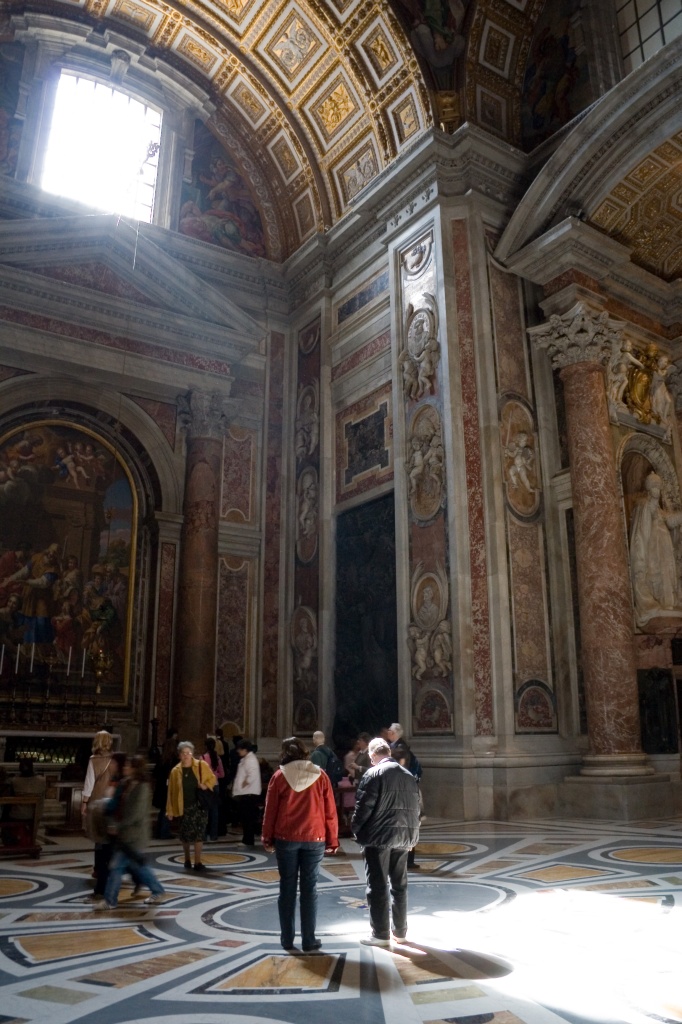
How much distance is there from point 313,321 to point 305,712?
296 inches

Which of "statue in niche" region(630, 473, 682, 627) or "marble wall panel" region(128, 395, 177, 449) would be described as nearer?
"statue in niche" region(630, 473, 682, 627)

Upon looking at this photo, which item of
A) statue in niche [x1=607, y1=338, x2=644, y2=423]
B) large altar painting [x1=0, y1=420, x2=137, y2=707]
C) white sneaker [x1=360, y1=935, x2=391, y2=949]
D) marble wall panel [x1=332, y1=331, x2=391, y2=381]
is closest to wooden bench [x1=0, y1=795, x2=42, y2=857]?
white sneaker [x1=360, y1=935, x2=391, y2=949]

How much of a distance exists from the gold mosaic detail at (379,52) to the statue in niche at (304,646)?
9.53m

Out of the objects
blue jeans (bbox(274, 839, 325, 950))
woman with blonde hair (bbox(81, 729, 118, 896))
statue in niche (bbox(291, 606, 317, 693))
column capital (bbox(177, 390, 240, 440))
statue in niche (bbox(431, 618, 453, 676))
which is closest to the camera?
blue jeans (bbox(274, 839, 325, 950))

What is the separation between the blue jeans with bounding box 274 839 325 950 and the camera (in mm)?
4684

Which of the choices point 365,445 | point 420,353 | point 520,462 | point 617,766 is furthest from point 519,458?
point 617,766

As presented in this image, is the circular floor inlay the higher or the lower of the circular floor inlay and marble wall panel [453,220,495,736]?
the lower

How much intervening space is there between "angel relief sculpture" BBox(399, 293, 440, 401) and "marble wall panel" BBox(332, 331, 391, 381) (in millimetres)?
889

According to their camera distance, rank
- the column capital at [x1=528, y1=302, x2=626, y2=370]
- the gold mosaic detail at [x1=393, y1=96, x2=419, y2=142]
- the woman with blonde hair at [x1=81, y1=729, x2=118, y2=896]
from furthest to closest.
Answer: the gold mosaic detail at [x1=393, y1=96, x2=419, y2=142], the column capital at [x1=528, y1=302, x2=626, y2=370], the woman with blonde hair at [x1=81, y1=729, x2=118, y2=896]

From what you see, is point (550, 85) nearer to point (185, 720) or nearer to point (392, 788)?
point (185, 720)

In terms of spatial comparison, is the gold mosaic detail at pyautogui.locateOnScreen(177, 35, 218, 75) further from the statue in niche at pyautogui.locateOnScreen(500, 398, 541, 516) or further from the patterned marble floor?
the patterned marble floor

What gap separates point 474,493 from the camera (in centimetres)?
1223

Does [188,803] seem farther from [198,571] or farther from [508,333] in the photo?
[508,333]

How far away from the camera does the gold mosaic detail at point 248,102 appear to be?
56.1ft
